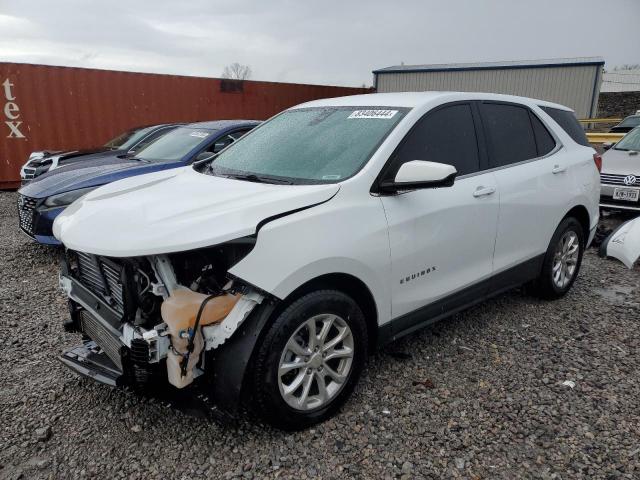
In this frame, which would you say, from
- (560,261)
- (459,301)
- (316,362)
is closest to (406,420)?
(316,362)

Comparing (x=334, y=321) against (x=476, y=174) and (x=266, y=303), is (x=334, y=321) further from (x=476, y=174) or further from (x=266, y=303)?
(x=476, y=174)

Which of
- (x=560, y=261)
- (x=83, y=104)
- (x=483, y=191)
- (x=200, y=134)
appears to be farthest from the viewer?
(x=83, y=104)

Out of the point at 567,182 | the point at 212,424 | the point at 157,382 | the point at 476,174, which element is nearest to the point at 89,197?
the point at 157,382

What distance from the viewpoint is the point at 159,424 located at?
2652 millimetres

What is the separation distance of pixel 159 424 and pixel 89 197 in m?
1.37

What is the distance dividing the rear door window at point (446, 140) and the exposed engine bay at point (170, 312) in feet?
3.96

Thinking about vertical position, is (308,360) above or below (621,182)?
below

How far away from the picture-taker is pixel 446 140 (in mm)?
3168

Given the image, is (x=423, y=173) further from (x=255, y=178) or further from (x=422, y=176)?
(x=255, y=178)

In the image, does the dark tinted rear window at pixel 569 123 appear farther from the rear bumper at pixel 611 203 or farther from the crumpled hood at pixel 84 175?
the crumpled hood at pixel 84 175

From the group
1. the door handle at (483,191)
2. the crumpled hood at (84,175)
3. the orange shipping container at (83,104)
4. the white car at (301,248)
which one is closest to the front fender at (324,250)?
the white car at (301,248)

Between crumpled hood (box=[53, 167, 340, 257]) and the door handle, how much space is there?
3.79 feet

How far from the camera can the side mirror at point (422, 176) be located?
8.39ft

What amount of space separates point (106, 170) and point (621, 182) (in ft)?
22.4
